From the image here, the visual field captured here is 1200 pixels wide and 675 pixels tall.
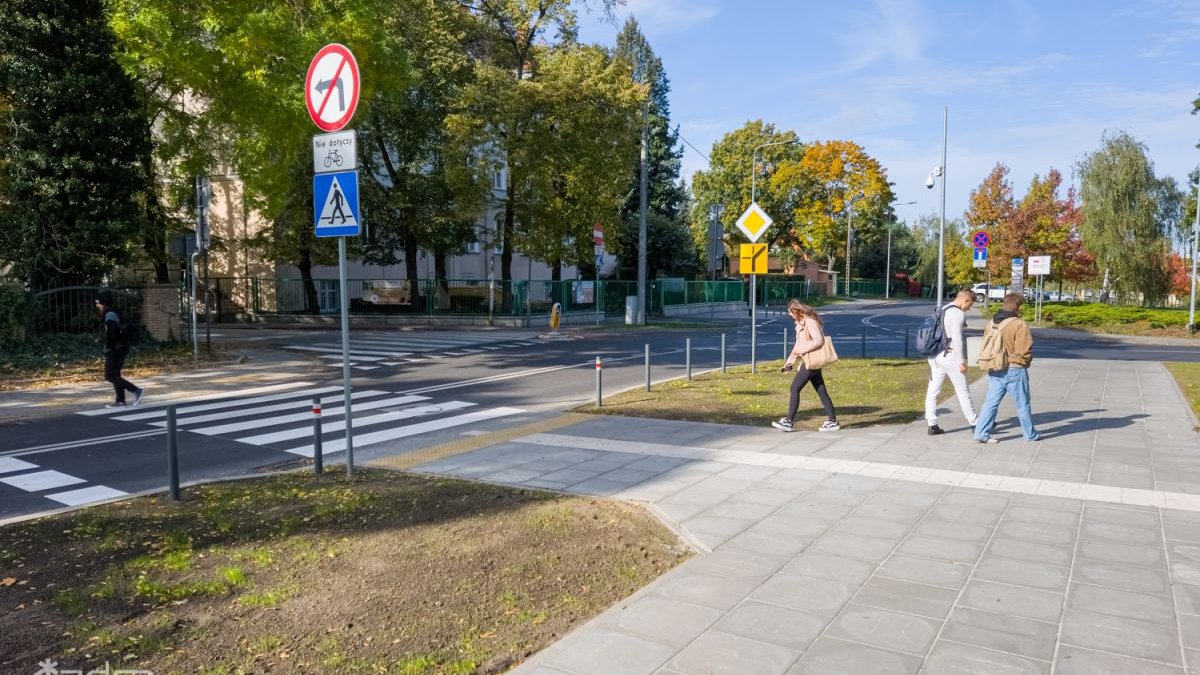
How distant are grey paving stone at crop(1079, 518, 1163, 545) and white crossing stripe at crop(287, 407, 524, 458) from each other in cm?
724

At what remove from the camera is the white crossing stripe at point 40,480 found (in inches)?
289

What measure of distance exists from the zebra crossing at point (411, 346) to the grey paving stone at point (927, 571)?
1484cm

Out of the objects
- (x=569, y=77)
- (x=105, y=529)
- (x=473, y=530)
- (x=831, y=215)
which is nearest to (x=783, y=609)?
(x=473, y=530)

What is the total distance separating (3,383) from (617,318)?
25160mm

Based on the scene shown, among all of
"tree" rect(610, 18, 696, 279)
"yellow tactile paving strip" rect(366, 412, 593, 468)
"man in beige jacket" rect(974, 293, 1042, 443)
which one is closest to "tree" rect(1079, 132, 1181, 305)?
"tree" rect(610, 18, 696, 279)

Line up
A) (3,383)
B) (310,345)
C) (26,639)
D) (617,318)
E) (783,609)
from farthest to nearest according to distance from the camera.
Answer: (617,318) → (310,345) → (3,383) → (783,609) → (26,639)

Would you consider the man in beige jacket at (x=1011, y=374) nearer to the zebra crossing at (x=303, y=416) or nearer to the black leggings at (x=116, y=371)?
the zebra crossing at (x=303, y=416)

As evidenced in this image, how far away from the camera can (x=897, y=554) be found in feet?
16.4

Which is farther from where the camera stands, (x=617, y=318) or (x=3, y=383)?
(x=617, y=318)

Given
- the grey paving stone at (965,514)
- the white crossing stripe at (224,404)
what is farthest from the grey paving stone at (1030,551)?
the white crossing stripe at (224,404)

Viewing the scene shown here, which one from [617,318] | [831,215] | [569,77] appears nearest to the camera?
[569,77]

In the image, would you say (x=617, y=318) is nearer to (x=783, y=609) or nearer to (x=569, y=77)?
(x=569, y=77)

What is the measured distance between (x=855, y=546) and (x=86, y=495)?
661 centimetres

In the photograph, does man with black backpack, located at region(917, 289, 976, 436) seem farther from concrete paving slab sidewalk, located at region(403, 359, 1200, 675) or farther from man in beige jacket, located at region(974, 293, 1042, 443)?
concrete paving slab sidewalk, located at region(403, 359, 1200, 675)
